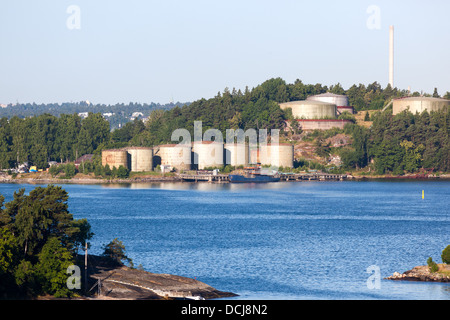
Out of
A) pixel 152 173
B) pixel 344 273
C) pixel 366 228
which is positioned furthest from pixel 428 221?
Result: pixel 152 173

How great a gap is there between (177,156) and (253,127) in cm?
2649

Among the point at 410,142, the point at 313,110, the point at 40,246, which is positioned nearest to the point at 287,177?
the point at 410,142

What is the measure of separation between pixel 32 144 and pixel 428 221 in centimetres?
10462

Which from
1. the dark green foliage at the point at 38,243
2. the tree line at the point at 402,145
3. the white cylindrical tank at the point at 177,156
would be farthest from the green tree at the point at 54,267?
the tree line at the point at 402,145

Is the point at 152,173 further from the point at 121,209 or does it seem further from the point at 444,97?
the point at 444,97

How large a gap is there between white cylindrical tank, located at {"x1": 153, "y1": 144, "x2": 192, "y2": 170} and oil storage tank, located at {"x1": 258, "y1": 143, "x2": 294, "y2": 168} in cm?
1488

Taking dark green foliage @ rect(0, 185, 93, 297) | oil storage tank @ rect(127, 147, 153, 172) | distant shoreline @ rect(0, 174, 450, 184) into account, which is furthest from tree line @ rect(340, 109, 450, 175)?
dark green foliage @ rect(0, 185, 93, 297)

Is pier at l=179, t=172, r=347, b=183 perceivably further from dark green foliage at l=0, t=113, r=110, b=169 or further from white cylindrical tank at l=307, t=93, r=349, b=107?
white cylindrical tank at l=307, t=93, r=349, b=107

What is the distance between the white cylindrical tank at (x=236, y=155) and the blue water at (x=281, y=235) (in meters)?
34.8

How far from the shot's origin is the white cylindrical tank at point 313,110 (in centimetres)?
17575

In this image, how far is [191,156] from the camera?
509 ft

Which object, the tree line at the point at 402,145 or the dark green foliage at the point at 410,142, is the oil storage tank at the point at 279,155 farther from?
the dark green foliage at the point at 410,142

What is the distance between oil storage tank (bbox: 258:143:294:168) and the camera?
152375 mm

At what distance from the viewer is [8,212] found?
140ft
